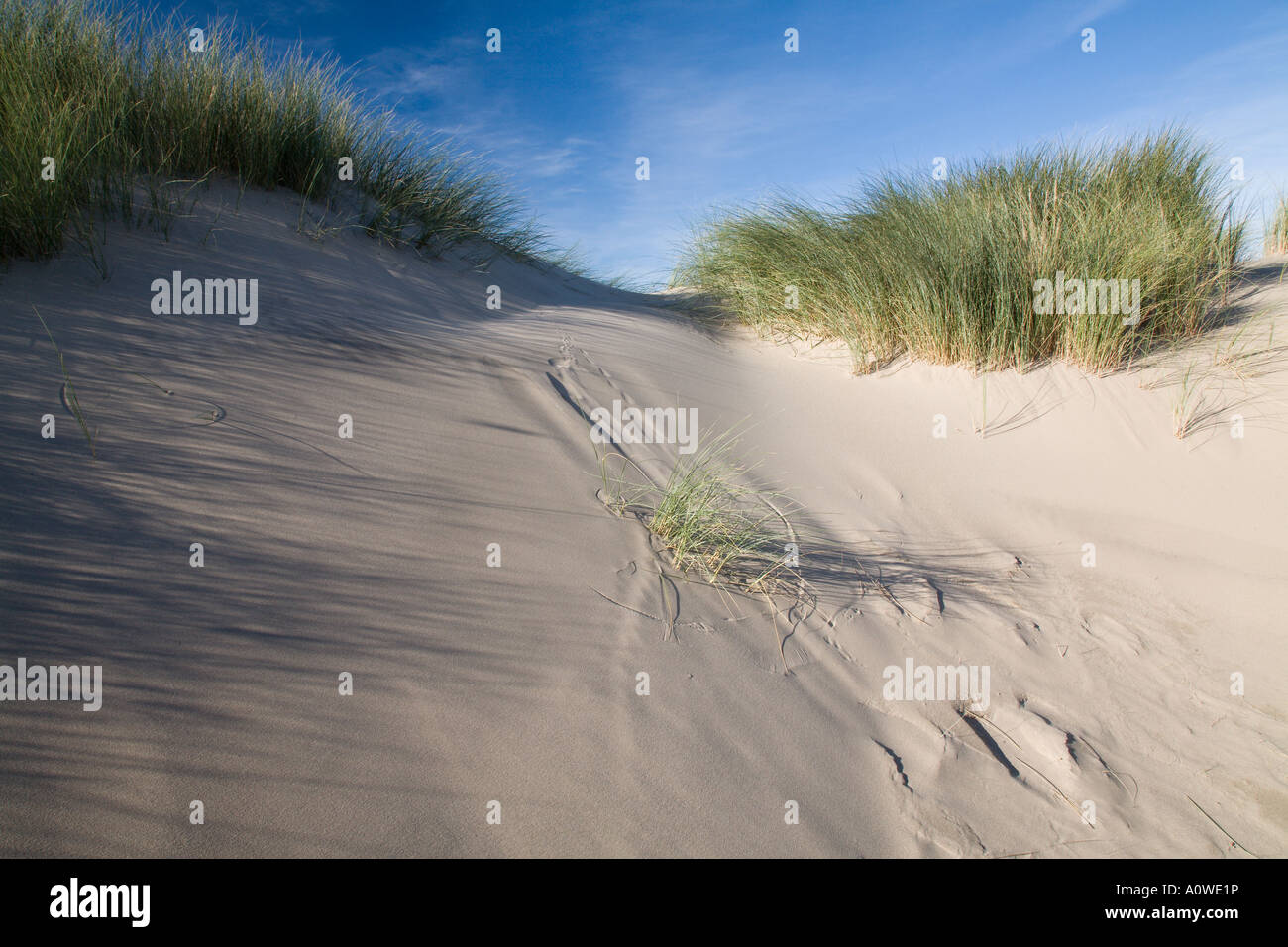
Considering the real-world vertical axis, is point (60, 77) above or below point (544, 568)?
above

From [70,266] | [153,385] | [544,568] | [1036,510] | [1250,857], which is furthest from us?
[1036,510]

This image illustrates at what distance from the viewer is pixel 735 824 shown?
2.01 m

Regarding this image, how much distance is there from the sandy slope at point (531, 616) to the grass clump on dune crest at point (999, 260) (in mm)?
970

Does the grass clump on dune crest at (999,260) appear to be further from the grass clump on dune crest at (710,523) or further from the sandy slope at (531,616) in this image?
the grass clump on dune crest at (710,523)

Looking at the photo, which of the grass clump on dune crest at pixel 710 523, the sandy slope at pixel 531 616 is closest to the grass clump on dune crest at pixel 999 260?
the sandy slope at pixel 531 616

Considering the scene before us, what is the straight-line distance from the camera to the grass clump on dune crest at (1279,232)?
9.24 meters

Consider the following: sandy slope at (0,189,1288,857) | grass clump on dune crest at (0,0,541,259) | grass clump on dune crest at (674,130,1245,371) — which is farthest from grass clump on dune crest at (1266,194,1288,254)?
grass clump on dune crest at (0,0,541,259)

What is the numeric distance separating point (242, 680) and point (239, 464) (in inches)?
41.9

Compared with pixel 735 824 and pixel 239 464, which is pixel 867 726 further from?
pixel 239 464

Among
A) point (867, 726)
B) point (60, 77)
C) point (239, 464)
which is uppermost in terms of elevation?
point (60, 77)
